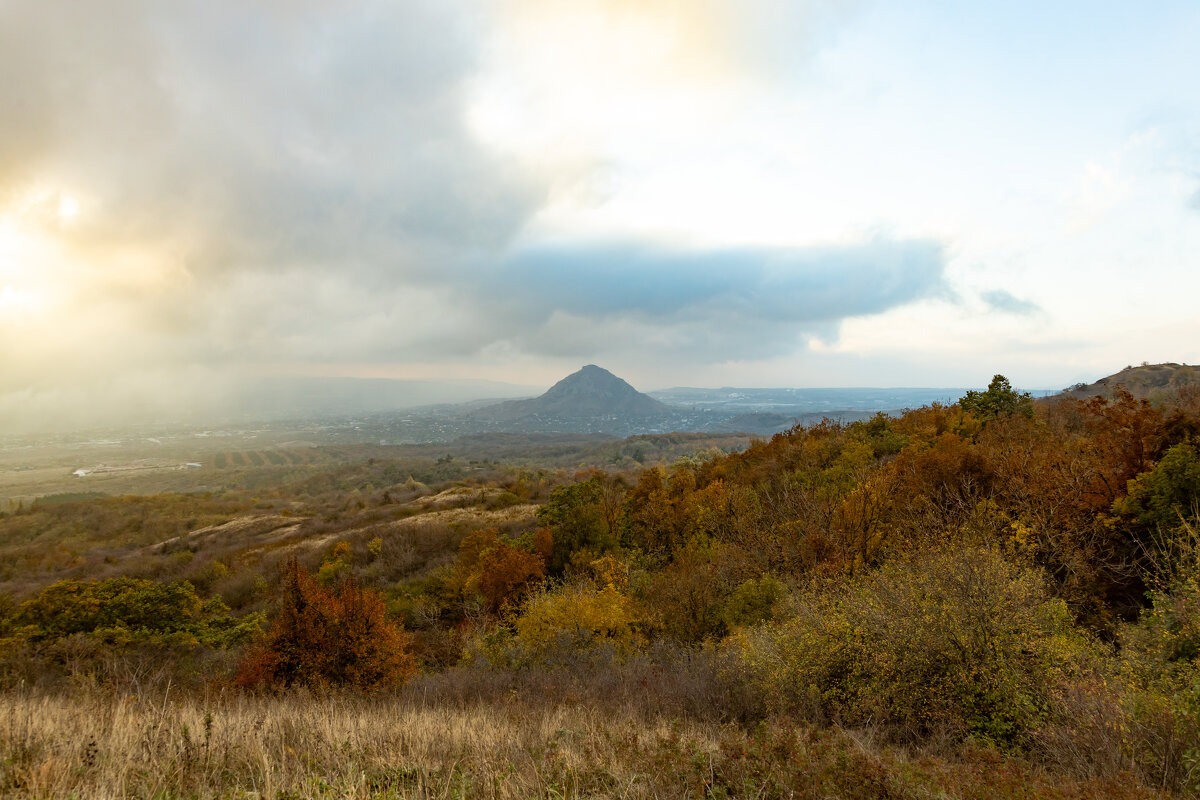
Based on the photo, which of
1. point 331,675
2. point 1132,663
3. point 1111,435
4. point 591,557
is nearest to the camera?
point 1132,663

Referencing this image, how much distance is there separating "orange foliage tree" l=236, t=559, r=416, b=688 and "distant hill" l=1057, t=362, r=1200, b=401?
88.9 metres

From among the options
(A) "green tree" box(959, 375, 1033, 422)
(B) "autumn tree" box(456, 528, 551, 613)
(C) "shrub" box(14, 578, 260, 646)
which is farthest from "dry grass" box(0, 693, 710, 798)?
(A) "green tree" box(959, 375, 1033, 422)

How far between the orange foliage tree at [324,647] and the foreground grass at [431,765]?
1127cm

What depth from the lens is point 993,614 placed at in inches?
471

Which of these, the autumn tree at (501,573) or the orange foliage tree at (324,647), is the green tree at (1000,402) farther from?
the orange foliage tree at (324,647)

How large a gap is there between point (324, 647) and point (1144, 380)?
118 m

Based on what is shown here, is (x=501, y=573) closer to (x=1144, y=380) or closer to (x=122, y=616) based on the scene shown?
(x=122, y=616)

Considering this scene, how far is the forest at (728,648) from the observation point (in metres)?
6.54

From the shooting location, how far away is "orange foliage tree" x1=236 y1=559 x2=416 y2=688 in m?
18.2

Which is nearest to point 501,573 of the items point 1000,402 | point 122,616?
point 122,616

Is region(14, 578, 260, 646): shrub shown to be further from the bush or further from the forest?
the bush

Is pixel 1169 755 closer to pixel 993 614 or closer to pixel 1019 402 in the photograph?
pixel 993 614

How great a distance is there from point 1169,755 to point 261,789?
524 inches

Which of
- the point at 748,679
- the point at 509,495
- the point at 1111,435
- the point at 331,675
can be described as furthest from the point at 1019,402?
the point at 509,495
